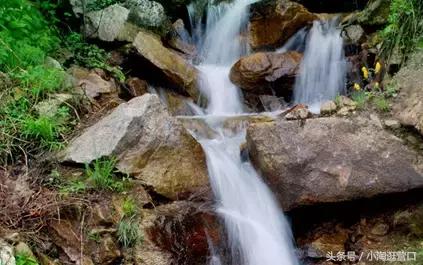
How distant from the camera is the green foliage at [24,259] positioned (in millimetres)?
2615

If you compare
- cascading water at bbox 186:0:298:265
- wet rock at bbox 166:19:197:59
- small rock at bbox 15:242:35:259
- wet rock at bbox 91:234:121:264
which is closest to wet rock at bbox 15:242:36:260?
small rock at bbox 15:242:35:259

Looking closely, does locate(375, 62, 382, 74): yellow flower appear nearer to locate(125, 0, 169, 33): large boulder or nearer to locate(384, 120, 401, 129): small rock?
locate(384, 120, 401, 129): small rock

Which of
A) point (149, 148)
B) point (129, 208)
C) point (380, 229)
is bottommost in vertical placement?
point (380, 229)

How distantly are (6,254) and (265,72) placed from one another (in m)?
4.49

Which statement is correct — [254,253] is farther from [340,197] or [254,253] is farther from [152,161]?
[152,161]

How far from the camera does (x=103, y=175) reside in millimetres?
3471

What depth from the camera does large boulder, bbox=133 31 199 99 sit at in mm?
6090

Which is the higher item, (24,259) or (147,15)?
(147,15)

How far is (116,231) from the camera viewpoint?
10.5ft

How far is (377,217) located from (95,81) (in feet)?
10.9

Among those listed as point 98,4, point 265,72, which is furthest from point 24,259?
point 98,4

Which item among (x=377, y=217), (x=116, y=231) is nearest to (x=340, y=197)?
(x=377, y=217)

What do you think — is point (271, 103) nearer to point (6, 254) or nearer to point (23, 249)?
point (23, 249)

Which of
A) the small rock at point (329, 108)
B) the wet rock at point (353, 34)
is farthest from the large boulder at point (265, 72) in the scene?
the small rock at point (329, 108)
